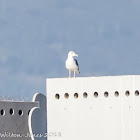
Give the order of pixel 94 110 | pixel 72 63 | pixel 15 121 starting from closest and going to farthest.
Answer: pixel 94 110 → pixel 72 63 → pixel 15 121

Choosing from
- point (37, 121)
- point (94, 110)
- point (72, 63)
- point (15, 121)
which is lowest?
point (94, 110)

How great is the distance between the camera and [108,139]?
70.4 ft

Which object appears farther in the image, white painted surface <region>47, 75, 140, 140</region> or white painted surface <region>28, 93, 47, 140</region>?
white painted surface <region>28, 93, 47, 140</region>

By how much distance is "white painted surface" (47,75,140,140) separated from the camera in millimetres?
21172

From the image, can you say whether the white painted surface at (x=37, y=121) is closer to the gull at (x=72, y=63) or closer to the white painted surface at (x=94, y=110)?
the white painted surface at (x=94, y=110)

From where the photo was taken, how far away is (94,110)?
2167 centimetres

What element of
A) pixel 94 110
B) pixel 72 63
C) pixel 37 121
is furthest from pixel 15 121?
pixel 94 110

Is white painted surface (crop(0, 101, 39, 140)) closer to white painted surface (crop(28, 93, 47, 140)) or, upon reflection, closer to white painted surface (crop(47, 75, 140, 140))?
white painted surface (crop(28, 93, 47, 140))

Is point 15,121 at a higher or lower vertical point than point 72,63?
lower

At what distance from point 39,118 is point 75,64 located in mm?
4463

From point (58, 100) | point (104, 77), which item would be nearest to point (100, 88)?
point (104, 77)

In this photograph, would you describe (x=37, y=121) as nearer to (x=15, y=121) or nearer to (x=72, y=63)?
(x=15, y=121)

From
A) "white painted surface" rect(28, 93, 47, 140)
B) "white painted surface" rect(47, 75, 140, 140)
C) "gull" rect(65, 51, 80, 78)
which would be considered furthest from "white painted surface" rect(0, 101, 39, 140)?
"gull" rect(65, 51, 80, 78)

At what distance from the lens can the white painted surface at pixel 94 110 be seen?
69.5 ft
